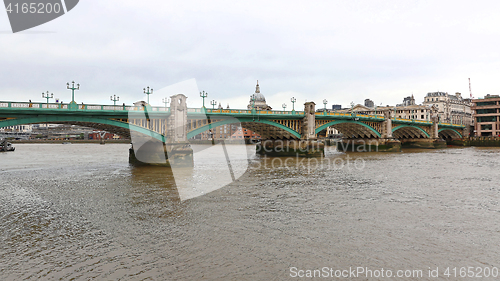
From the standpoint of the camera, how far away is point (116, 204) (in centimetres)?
1592

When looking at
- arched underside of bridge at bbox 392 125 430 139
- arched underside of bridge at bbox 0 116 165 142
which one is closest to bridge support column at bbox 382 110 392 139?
arched underside of bridge at bbox 392 125 430 139

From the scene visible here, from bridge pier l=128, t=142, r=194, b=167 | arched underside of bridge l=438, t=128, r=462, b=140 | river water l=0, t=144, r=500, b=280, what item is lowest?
river water l=0, t=144, r=500, b=280

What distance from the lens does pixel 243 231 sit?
37.2ft

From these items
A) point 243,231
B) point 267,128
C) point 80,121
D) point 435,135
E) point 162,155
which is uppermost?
point 80,121

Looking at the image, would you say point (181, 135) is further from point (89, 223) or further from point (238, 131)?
point (238, 131)

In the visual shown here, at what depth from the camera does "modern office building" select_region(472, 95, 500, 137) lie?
9762 cm

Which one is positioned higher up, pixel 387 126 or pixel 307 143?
pixel 387 126

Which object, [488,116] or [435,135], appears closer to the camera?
[435,135]

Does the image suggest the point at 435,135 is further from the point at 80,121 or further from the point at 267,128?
the point at 80,121

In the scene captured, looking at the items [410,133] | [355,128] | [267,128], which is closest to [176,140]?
[267,128]

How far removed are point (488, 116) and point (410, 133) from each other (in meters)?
34.7

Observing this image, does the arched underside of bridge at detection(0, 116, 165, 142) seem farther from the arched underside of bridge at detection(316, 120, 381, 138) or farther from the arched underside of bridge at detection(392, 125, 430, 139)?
the arched underside of bridge at detection(392, 125, 430, 139)

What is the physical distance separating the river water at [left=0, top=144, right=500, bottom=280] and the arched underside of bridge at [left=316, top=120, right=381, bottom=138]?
3761cm

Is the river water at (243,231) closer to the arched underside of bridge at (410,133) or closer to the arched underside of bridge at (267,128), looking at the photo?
the arched underside of bridge at (267,128)
